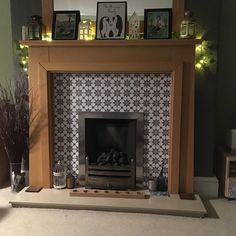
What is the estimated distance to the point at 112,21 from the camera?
9.86 ft

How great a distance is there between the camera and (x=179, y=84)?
2.97m

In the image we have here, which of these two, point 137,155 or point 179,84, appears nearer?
point 179,84

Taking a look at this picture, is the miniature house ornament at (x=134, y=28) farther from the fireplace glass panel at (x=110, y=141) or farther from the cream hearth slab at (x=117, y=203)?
the cream hearth slab at (x=117, y=203)

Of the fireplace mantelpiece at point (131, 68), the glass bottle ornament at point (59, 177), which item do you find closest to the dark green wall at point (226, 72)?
the fireplace mantelpiece at point (131, 68)

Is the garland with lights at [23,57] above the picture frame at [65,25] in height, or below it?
below

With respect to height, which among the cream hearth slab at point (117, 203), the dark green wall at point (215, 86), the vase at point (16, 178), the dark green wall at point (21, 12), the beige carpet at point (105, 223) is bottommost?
the beige carpet at point (105, 223)

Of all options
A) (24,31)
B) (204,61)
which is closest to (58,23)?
(24,31)

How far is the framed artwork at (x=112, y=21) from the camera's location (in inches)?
118

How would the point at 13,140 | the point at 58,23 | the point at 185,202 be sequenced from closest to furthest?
the point at 185,202 → the point at 58,23 → the point at 13,140

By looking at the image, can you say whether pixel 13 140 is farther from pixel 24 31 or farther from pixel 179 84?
pixel 179 84

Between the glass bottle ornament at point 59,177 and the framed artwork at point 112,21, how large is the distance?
1.35 metres

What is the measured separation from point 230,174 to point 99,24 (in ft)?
6.41

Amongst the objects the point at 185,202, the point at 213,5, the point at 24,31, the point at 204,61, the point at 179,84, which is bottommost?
the point at 185,202

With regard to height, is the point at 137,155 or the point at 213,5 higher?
the point at 213,5
